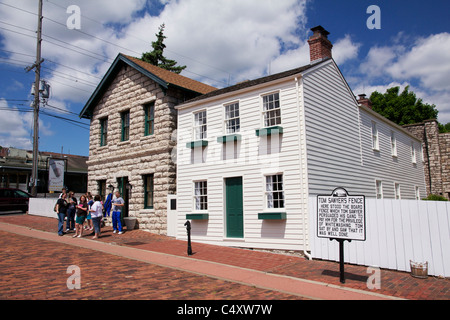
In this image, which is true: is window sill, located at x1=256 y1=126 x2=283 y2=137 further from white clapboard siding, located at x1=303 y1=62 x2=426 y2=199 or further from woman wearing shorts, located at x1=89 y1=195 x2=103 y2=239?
woman wearing shorts, located at x1=89 y1=195 x2=103 y2=239

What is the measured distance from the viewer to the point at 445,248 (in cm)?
814

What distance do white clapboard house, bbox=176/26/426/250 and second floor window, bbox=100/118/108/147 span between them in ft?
23.0

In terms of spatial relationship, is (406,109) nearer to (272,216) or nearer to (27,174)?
(272,216)

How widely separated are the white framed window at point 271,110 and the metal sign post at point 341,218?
4689mm

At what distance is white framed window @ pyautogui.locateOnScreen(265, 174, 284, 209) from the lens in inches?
470

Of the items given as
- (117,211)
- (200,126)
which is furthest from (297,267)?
(117,211)

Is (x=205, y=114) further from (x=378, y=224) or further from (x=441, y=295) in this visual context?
(x=441, y=295)

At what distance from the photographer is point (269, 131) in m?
12.1

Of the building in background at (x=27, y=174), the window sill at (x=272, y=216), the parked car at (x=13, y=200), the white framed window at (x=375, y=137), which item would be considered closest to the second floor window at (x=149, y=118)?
the window sill at (x=272, y=216)

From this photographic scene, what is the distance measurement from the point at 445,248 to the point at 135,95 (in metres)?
15.5

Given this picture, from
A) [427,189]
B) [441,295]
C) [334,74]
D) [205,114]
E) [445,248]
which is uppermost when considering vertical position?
[334,74]

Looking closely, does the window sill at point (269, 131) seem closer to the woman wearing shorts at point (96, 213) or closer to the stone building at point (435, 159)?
the woman wearing shorts at point (96, 213)

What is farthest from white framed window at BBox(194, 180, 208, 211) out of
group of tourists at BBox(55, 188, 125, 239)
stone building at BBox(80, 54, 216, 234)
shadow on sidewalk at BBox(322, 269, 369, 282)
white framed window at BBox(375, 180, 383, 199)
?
white framed window at BBox(375, 180, 383, 199)

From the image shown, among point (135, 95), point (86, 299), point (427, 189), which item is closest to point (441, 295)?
point (86, 299)
